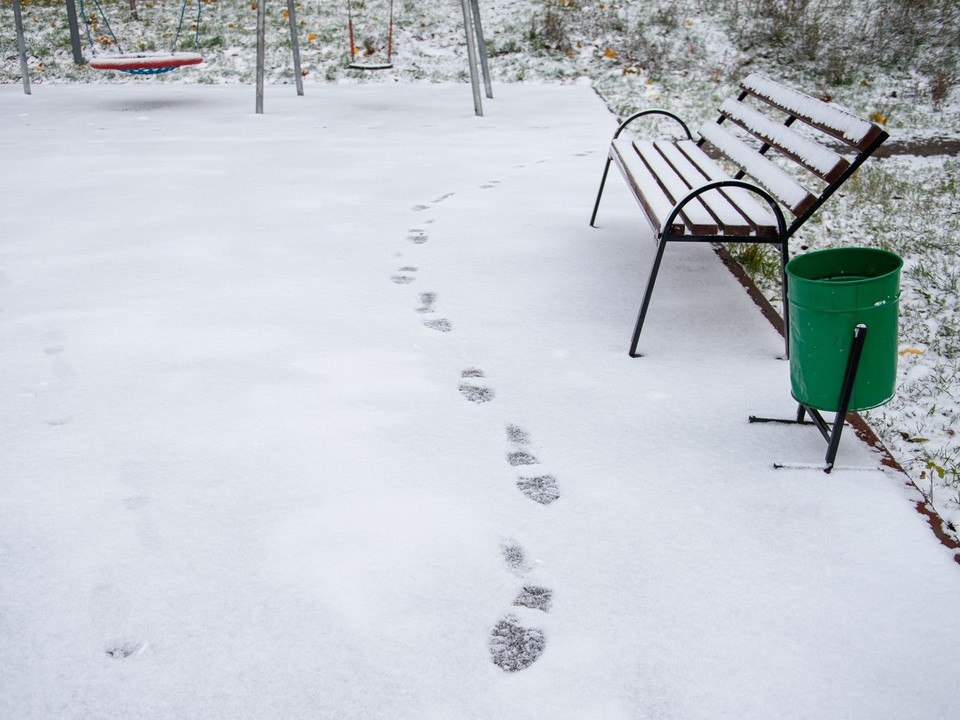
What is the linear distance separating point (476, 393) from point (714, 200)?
3.82 ft

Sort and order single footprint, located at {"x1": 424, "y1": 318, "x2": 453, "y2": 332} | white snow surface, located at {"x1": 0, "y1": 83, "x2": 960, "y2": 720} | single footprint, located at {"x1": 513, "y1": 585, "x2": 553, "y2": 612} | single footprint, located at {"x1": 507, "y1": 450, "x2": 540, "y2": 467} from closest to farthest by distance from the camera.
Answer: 1. white snow surface, located at {"x1": 0, "y1": 83, "x2": 960, "y2": 720}
2. single footprint, located at {"x1": 513, "y1": 585, "x2": 553, "y2": 612}
3. single footprint, located at {"x1": 507, "y1": 450, "x2": 540, "y2": 467}
4. single footprint, located at {"x1": 424, "y1": 318, "x2": 453, "y2": 332}

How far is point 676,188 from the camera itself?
121 inches

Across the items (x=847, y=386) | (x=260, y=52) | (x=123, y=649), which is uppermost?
(x=260, y=52)

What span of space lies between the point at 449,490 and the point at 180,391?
1.00 m

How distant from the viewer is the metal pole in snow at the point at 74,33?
9.36m

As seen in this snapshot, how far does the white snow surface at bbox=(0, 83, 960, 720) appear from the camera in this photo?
1570mm

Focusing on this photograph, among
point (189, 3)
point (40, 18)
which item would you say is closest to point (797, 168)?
point (189, 3)

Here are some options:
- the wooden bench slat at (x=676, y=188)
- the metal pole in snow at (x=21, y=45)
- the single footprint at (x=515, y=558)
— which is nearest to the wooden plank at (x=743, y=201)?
the wooden bench slat at (x=676, y=188)

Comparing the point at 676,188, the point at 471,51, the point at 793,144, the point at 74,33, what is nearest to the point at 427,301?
the point at 676,188

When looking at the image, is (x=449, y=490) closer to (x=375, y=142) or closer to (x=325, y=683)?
(x=325, y=683)

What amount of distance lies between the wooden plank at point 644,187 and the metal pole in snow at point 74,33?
7.91 metres

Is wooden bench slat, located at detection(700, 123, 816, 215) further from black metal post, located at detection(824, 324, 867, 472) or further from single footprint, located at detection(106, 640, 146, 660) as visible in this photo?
single footprint, located at detection(106, 640, 146, 660)

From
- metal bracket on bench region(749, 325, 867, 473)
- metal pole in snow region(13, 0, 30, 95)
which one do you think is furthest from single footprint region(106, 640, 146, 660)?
metal pole in snow region(13, 0, 30, 95)

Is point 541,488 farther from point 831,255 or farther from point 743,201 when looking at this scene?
point 743,201
